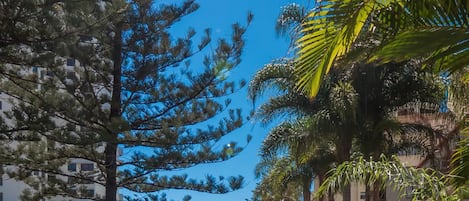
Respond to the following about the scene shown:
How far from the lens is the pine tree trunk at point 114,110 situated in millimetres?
15289

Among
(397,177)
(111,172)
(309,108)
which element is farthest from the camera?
(111,172)

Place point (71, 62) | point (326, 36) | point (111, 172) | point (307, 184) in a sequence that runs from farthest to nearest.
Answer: point (307, 184) → point (111, 172) → point (71, 62) → point (326, 36)

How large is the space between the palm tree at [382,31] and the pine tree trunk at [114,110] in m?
12.3

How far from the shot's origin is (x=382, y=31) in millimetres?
2914

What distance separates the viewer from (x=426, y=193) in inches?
178

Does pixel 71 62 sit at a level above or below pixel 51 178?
above

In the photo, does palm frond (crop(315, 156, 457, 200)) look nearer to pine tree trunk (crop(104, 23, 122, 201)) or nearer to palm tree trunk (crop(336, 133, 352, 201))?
palm tree trunk (crop(336, 133, 352, 201))

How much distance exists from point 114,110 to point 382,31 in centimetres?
1282

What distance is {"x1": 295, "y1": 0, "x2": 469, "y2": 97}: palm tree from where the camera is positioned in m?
2.75

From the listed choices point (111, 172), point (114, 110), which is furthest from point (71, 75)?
point (111, 172)

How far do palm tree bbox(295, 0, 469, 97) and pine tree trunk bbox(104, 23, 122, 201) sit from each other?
1235cm

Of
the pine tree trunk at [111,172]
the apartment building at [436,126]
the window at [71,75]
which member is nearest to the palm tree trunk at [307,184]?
the apartment building at [436,126]

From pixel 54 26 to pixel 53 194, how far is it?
7.88 m

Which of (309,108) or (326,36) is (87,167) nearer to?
(309,108)
